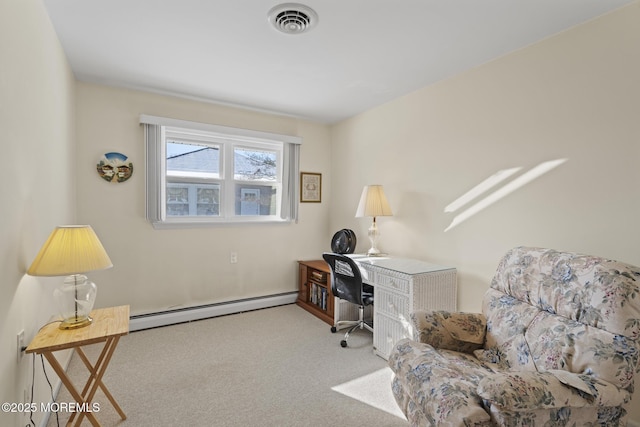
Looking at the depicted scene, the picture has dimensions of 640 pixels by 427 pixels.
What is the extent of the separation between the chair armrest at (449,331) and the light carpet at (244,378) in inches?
20.8

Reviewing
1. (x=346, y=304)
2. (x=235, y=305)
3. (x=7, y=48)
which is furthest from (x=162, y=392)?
(x=7, y=48)

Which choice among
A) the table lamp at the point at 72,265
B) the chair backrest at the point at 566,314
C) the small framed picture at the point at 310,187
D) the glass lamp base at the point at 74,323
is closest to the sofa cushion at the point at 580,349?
the chair backrest at the point at 566,314

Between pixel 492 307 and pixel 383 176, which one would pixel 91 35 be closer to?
pixel 383 176

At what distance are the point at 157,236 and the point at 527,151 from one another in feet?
11.2

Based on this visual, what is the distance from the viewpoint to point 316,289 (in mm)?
3686

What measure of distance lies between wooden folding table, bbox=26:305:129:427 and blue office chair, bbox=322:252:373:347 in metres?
1.68

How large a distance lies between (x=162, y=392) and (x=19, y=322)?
1.05 meters

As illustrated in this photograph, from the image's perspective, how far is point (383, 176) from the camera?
349 cm

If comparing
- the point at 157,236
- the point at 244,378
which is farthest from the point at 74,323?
the point at 157,236

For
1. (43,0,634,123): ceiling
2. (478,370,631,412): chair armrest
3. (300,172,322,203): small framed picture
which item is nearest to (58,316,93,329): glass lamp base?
(43,0,634,123): ceiling

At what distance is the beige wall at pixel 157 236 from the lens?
9.78ft

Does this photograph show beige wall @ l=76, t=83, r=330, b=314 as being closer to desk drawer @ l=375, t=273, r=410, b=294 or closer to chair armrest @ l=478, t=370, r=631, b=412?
desk drawer @ l=375, t=273, r=410, b=294

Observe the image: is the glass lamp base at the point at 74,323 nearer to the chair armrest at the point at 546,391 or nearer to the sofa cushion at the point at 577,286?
the chair armrest at the point at 546,391

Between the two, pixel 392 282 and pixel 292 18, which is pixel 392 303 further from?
pixel 292 18
